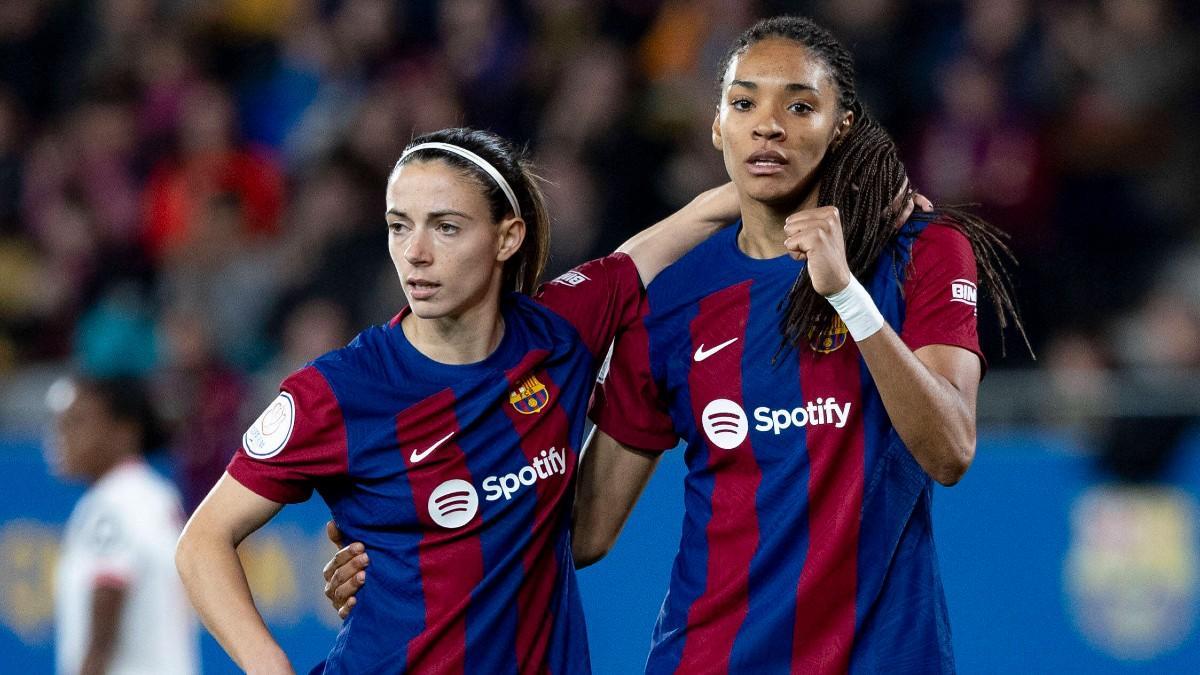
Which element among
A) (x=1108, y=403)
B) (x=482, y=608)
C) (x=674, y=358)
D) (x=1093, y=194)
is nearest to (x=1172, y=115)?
(x=1093, y=194)

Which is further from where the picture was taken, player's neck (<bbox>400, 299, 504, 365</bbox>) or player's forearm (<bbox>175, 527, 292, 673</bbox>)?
player's neck (<bbox>400, 299, 504, 365</bbox>)

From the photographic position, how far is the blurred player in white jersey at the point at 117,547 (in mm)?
6008

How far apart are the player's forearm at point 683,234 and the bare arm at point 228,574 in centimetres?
105

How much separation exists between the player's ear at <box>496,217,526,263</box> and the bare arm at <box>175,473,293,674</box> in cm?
74

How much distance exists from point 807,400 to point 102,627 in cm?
338

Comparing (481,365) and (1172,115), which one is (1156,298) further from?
(481,365)

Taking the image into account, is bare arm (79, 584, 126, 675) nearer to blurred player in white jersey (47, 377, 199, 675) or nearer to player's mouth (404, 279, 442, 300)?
blurred player in white jersey (47, 377, 199, 675)

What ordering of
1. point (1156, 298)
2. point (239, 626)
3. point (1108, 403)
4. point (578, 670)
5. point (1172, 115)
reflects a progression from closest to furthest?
point (239, 626), point (578, 670), point (1108, 403), point (1156, 298), point (1172, 115)

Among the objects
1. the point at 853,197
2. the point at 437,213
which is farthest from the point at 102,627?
the point at 853,197

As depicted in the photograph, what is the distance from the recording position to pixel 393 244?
366 cm

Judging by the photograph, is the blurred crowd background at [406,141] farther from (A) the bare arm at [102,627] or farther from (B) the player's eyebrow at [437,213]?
(B) the player's eyebrow at [437,213]

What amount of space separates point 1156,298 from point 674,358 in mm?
4168

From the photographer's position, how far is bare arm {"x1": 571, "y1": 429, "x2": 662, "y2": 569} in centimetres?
390

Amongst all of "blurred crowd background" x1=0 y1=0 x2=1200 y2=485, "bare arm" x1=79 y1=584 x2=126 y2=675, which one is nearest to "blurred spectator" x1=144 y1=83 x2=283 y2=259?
"blurred crowd background" x1=0 y1=0 x2=1200 y2=485
